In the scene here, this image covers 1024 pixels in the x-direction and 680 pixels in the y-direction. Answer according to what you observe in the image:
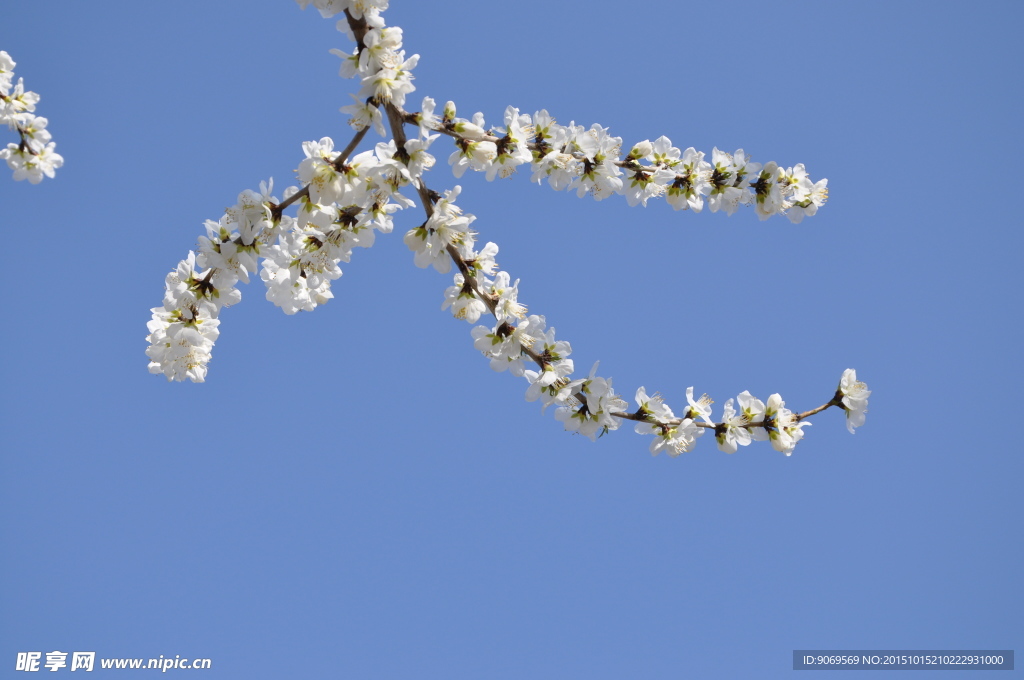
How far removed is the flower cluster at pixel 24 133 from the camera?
5.39 metres

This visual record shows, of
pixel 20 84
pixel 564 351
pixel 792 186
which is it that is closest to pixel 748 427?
pixel 564 351

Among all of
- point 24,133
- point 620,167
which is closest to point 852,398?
point 620,167

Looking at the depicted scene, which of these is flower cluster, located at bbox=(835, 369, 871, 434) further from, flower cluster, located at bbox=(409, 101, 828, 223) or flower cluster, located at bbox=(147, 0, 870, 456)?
flower cluster, located at bbox=(409, 101, 828, 223)

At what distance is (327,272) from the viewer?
3648 millimetres

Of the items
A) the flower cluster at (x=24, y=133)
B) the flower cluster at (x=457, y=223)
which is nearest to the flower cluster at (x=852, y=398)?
the flower cluster at (x=457, y=223)

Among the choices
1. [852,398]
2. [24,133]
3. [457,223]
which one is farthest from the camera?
Result: [24,133]

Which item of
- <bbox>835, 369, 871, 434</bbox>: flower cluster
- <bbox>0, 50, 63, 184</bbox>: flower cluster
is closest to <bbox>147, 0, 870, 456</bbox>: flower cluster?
<bbox>835, 369, 871, 434</bbox>: flower cluster

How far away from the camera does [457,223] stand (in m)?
3.13

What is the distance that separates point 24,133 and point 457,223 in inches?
199

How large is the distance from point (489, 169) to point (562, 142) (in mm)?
503

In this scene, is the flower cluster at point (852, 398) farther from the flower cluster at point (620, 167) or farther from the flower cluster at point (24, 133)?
the flower cluster at point (24, 133)

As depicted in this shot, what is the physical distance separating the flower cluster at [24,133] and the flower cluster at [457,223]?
3403 mm

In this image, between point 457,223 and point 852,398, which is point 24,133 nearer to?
point 457,223

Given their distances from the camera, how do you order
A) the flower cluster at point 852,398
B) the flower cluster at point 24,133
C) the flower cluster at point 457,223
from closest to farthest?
the flower cluster at point 457,223
the flower cluster at point 852,398
the flower cluster at point 24,133
